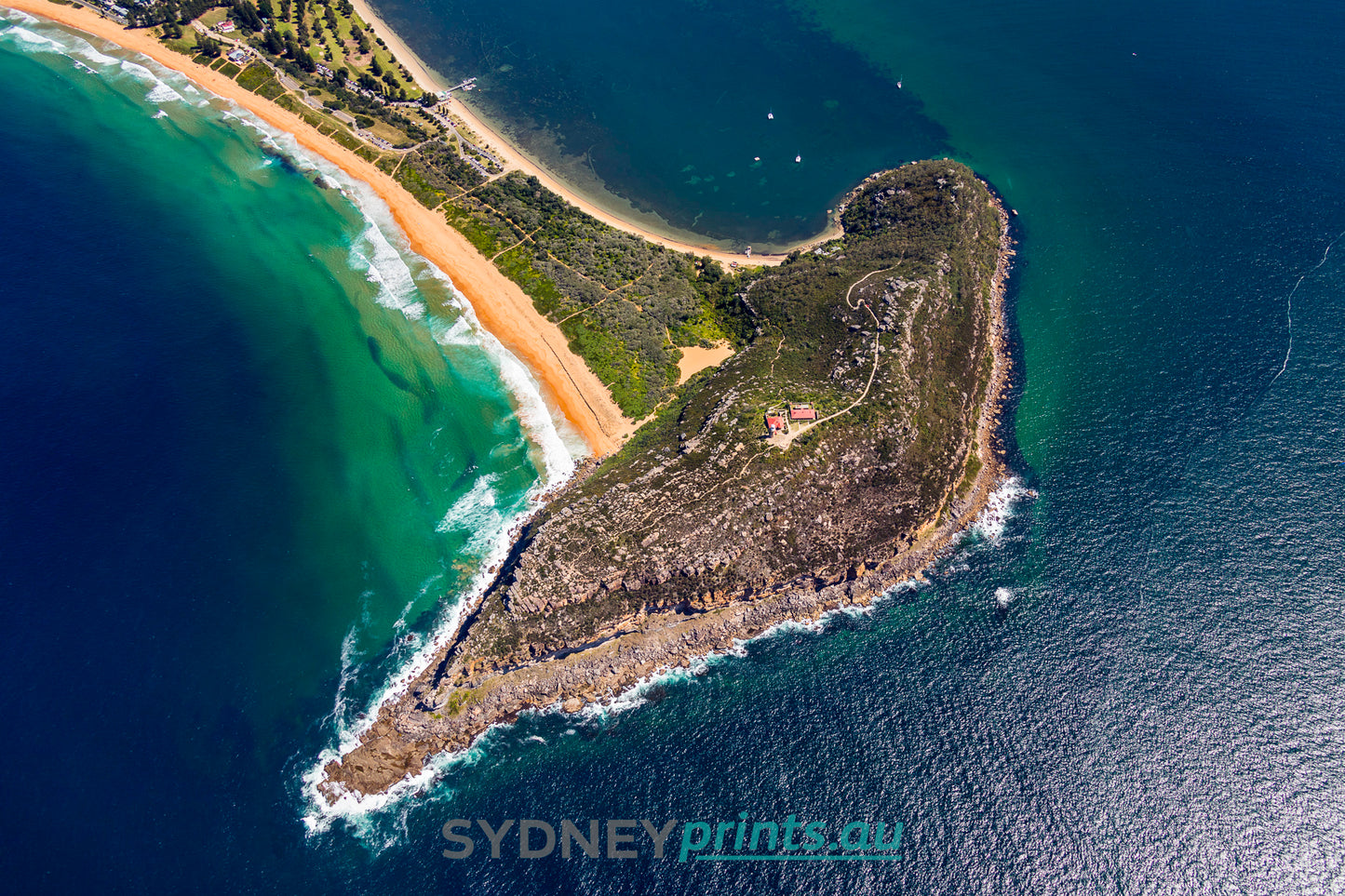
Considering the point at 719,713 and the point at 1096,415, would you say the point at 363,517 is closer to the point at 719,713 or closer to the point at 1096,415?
the point at 719,713

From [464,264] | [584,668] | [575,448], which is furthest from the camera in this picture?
[464,264]

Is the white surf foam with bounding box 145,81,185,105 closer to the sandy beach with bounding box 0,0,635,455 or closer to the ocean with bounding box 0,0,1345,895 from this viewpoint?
the ocean with bounding box 0,0,1345,895

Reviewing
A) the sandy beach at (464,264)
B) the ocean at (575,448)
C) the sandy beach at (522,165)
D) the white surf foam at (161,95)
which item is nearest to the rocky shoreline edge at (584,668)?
the ocean at (575,448)

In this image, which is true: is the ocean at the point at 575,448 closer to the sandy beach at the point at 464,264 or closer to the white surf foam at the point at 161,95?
the white surf foam at the point at 161,95

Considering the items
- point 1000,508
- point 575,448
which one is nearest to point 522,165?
point 575,448

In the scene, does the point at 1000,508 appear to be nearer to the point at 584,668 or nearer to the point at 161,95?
the point at 584,668

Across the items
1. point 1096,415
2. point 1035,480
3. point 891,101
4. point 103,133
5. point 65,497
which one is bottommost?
point 65,497

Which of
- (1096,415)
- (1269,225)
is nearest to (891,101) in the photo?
(1269,225)
